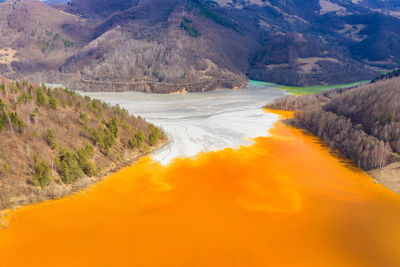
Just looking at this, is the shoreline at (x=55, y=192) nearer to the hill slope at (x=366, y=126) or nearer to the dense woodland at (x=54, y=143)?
the dense woodland at (x=54, y=143)

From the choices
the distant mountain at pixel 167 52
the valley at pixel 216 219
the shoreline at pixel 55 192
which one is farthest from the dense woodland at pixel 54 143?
the distant mountain at pixel 167 52

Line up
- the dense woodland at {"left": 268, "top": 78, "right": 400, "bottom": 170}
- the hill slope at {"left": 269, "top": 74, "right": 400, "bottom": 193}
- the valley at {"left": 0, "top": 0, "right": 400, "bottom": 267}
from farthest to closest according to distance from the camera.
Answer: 1. the dense woodland at {"left": 268, "top": 78, "right": 400, "bottom": 170}
2. the hill slope at {"left": 269, "top": 74, "right": 400, "bottom": 193}
3. the valley at {"left": 0, "top": 0, "right": 400, "bottom": 267}

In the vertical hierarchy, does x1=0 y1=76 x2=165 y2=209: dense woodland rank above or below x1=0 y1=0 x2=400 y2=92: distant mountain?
below

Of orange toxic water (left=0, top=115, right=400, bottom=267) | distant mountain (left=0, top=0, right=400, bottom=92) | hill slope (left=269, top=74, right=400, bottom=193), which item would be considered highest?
distant mountain (left=0, top=0, right=400, bottom=92)

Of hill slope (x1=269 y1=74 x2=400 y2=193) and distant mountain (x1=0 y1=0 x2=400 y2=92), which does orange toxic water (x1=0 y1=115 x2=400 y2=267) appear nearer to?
hill slope (x1=269 y1=74 x2=400 y2=193)

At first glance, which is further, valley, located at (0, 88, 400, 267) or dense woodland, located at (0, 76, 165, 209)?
dense woodland, located at (0, 76, 165, 209)

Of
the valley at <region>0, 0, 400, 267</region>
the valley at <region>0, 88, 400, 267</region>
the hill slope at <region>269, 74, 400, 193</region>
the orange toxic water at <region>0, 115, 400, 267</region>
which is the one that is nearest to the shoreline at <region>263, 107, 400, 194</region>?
the hill slope at <region>269, 74, 400, 193</region>

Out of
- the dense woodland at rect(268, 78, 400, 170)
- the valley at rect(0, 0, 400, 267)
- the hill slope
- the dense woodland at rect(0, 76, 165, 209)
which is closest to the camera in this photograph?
the valley at rect(0, 0, 400, 267)
